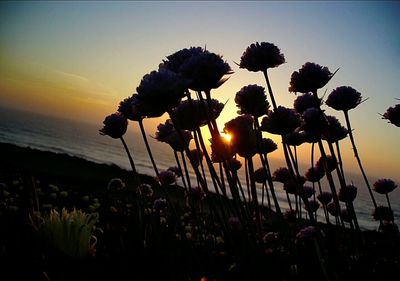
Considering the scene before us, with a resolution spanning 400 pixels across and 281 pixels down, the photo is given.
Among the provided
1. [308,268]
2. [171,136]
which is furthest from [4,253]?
[308,268]

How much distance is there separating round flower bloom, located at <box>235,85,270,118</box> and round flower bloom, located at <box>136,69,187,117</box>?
848 mm

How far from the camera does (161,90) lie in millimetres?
1769

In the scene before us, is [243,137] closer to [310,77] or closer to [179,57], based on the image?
[179,57]

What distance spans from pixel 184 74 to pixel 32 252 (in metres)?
1.26

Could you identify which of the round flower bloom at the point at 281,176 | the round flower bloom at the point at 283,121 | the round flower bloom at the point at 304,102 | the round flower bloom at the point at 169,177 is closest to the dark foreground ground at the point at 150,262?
the round flower bloom at the point at 283,121

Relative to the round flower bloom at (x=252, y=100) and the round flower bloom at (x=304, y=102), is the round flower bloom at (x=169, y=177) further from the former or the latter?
the round flower bloom at (x=252, y=100)

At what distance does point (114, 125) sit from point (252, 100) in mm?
1312

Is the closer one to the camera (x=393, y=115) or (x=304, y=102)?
(x=393, y=115)

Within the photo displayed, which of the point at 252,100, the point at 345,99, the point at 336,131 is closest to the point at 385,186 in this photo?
the point at 336,131

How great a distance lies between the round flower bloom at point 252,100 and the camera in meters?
2.54

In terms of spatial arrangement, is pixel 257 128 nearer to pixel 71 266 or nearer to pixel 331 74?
pixel 331 74

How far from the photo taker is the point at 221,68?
6.48ft

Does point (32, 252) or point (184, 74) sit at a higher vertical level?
point (184, 74)

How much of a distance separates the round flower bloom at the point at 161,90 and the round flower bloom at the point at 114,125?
127cm
